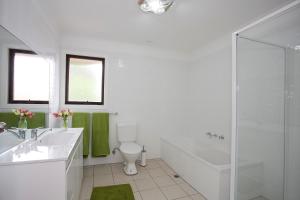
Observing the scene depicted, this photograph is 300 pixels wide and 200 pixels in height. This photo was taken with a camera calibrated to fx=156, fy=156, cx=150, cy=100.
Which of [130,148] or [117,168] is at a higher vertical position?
[130,148]

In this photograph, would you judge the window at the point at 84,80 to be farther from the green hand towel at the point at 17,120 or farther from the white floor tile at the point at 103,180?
the white floor tile at the point at 103,180

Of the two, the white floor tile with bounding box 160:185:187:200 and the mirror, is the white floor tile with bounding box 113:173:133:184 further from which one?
the mirror

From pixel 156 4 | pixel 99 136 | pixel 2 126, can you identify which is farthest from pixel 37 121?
pixel 156 4

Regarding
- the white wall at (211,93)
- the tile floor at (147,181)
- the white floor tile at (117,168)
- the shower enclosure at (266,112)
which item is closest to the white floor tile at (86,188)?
the tile floor at (147,181)

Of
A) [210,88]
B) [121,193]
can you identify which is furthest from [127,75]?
[121,193]

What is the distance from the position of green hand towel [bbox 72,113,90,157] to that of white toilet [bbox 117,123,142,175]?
57 centimetres

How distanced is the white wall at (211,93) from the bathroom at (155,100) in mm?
22

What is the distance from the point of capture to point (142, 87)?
11.0 ft

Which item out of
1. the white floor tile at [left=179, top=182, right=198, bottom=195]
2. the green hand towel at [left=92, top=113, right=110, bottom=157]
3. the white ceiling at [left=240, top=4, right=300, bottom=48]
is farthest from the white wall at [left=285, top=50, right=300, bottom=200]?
the green hand towel at [left=92, top=113, right=110, bottom=157]

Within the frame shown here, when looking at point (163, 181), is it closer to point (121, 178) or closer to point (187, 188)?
point (187, 188)

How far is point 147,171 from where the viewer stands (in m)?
2.84

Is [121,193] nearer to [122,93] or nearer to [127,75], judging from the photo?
[122,93]

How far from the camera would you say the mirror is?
129cm

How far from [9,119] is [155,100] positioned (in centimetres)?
247
